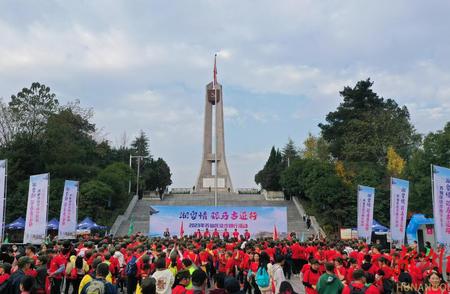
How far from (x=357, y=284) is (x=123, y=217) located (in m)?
28.2

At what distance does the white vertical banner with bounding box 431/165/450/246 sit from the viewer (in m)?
8.69

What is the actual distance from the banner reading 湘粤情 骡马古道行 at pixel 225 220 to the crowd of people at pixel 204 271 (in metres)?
7.97

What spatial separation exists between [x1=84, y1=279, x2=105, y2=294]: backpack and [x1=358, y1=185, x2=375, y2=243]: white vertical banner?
36.8 feet

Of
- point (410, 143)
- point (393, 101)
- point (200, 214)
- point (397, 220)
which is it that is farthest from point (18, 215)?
point (393, 101)

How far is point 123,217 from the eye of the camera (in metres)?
31.2

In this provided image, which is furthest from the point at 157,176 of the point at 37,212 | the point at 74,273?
the point at 74,273

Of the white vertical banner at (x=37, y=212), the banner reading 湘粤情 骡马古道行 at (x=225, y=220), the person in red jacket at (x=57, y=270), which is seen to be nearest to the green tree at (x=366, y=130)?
the banner reading 湘粤情 骡马古道行 at (x=225, y=220)

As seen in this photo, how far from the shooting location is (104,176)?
30172 mm

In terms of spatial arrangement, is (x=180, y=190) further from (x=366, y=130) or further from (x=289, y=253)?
(x=289, y=253)

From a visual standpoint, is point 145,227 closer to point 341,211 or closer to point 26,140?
point 26,140

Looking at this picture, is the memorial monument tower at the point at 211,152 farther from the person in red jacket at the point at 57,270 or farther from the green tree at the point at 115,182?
the person in red jacket at the point at 57,270

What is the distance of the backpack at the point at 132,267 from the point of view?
800cm

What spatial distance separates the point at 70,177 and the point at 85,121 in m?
11.1

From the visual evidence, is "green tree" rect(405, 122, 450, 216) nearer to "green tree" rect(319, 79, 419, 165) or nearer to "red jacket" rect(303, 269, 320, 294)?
"green tree" rect(319, 79, 419, 165)
